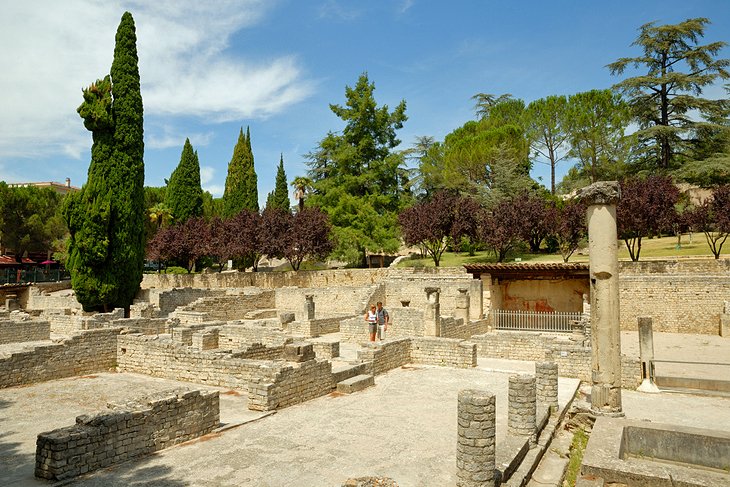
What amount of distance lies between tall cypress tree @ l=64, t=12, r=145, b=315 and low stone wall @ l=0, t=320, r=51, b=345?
29.7 ft

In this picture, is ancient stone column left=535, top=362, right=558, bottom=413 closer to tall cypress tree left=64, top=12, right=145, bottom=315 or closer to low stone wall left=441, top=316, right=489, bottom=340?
low stone wall left=441, top=316, right=489, bottom=340

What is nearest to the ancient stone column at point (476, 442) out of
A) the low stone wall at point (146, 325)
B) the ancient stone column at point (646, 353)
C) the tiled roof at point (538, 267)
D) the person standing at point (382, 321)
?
the ancient stone column at point (646, 353)

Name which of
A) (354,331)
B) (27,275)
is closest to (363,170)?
(354,331)

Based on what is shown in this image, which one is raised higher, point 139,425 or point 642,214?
point 642,214

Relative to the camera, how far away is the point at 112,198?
2764 cm

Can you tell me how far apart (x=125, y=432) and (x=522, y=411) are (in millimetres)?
6337

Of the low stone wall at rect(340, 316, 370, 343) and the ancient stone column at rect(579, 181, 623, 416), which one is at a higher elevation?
the ancient stone column at rect(579, 181, 623, 416)

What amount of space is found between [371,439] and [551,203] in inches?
1399

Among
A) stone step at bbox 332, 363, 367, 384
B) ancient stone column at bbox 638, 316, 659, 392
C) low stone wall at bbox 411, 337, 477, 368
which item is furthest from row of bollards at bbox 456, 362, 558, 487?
low stone wall at bbox 411, 337, 477, 368

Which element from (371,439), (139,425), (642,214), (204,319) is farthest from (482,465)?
(642,214)

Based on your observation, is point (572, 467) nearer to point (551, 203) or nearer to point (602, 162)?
point (551, 203)

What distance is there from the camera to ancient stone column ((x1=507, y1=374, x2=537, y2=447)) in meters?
8.47

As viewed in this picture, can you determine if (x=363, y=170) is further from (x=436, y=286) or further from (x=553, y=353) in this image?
(x=553, y=353)

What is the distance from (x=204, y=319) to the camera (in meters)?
20.9
